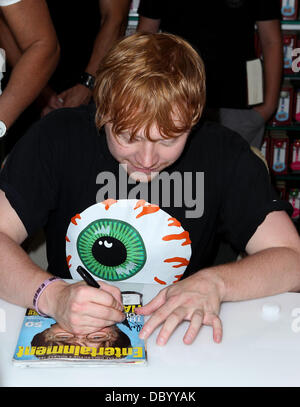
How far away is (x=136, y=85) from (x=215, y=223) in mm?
509

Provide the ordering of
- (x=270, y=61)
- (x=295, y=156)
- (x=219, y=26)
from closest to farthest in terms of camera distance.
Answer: (x=219, y=26) < (x=270, y=61) < (x=295, y=156)

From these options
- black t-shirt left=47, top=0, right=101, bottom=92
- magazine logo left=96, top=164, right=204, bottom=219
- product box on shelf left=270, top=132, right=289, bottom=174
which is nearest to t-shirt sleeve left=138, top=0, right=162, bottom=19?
black t-shirt left=47, top=0, right=101, bottom=92

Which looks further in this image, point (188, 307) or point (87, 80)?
point (87, 80)

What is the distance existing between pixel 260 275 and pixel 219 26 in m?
1.68

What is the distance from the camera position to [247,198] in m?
1.38

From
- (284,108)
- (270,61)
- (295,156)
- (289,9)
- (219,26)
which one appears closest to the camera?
(219,26)

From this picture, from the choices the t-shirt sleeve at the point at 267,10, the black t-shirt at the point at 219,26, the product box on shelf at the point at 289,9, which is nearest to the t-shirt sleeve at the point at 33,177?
the black t-shirt at the point at 219,26

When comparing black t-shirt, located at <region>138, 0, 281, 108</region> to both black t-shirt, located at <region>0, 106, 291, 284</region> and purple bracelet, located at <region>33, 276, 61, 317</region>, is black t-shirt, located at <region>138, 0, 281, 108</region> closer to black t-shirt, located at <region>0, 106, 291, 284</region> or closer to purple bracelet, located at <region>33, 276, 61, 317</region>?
black t-shirt, located at <region>0, 106, 291, 284</region>

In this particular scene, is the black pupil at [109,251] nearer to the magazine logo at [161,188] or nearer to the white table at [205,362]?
the magazine logo at [161,188]

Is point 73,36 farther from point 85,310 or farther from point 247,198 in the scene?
point 85,310

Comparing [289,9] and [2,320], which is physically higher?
[289,9]

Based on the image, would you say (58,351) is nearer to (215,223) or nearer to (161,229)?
(161,229)

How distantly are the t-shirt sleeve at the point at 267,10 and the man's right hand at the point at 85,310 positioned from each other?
1980 millimetres

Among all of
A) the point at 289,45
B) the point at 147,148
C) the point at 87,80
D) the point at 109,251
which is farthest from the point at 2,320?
the point at 289,45
